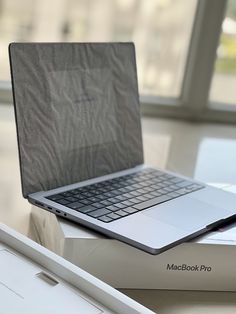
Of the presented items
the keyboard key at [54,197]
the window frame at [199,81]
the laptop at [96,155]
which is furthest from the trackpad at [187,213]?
the window frame at [199,81]

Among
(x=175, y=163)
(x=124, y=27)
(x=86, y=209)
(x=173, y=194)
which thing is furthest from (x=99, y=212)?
(x=124, y=27)

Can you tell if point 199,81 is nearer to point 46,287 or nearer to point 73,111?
point 73,111

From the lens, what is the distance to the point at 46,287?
0.60m

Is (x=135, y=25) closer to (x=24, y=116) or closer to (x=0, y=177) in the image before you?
(x=0, y=177)

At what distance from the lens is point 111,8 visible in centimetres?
149

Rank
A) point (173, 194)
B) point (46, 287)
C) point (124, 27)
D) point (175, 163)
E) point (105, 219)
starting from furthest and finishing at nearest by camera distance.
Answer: point (124, 27) < point (175, 163) < point (173, 194) < point (105, 219) < point (46, 287)

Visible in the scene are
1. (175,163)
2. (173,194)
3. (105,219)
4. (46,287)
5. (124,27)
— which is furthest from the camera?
(124,27)

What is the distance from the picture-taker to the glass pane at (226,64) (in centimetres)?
154

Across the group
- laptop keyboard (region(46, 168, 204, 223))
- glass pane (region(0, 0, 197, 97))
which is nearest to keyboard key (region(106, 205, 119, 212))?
laptop keyboard (region(46, 168, 204, 223))

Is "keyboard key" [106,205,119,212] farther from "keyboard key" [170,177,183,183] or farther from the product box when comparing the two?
"keyboard key" [170,177,183,183]

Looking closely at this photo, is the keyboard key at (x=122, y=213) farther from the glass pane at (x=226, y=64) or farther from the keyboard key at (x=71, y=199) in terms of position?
the glass pane at (x=226, y=64)

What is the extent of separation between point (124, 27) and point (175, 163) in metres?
0.46

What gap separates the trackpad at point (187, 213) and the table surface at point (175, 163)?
83 mm

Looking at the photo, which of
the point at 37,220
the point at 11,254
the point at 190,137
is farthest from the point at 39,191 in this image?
the point at 190,137
